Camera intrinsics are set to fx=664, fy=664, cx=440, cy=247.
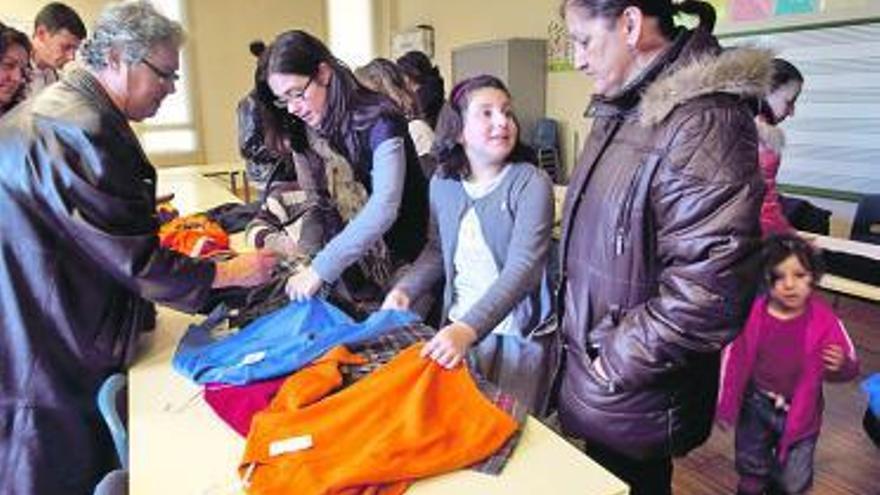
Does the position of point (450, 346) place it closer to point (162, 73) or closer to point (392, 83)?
point (162, 73)

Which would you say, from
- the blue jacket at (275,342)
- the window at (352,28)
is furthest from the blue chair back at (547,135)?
the blue jacket at (275,342)

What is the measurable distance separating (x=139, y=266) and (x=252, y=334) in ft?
0.91

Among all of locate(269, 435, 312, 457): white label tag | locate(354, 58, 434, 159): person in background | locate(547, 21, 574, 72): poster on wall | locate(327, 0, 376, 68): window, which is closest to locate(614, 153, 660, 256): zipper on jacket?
locate(269, 435, 312, 457): white label tag

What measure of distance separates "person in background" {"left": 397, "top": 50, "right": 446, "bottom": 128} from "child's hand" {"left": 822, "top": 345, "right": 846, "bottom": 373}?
2.16 metres

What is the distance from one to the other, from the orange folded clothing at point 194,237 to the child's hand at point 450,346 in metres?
1.01

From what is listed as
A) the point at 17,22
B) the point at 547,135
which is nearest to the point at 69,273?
the point at 547,135

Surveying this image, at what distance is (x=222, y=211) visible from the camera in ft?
9.05

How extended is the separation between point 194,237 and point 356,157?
0.69m


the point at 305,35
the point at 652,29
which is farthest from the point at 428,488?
the point at 305,35

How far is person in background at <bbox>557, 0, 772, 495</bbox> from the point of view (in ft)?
3.49

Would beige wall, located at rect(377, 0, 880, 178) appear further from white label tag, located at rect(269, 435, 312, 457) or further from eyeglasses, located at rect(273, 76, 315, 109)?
white label tag, located at rect(269, 435, 312, 457)

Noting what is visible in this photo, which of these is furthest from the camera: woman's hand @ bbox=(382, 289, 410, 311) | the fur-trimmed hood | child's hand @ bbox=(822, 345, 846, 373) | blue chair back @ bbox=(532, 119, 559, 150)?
blue chair back @ bbox=(532, 119, 559, 150)

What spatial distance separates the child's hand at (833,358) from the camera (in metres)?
1.87

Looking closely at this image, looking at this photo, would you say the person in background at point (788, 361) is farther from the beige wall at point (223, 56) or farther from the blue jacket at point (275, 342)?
the beige wall at point (223, 56)
